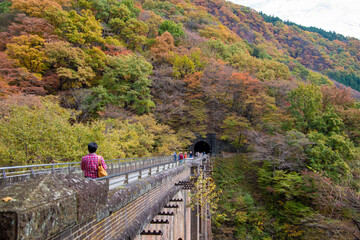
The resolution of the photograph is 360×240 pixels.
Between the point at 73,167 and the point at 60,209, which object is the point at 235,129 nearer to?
the point at 73,167

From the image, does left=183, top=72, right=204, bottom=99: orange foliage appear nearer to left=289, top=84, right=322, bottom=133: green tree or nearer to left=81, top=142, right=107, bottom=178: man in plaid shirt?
left=289, top=84, right=322, bottom=133: green tree

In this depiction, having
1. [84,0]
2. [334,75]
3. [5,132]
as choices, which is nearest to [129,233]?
[5,132]

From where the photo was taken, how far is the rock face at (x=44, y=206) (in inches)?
61.1

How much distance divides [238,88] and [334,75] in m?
54.5

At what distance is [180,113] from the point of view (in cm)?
3419

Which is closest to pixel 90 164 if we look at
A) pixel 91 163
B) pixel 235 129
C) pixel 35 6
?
pixel 91 163

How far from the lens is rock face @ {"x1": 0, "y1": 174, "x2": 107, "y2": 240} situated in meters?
1.55

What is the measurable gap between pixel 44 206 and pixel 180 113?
106ft

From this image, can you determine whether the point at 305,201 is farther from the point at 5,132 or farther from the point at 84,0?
the point at 84,0

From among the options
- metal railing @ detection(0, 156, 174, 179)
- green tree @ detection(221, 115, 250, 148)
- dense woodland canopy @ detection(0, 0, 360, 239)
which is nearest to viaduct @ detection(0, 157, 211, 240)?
metal railing @ detection(0, 156, 174, 179)

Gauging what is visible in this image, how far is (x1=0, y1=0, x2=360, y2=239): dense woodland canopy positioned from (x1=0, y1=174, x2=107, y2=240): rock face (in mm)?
11640

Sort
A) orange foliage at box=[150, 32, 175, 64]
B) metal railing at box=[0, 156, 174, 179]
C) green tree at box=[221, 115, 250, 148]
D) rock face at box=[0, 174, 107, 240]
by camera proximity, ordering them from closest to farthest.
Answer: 1. rock face at box=[0, 174, 107, 240]
2. metal railing at box=[0, 156, 174, 179]
3. green tree at box=[221, 115, 250, 148]
4. orange foliage at box=[150, 32, 175, 64]

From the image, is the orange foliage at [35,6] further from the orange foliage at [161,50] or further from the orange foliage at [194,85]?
the orange foliage at [194,85]

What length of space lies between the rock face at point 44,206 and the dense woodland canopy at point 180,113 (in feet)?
38.2
